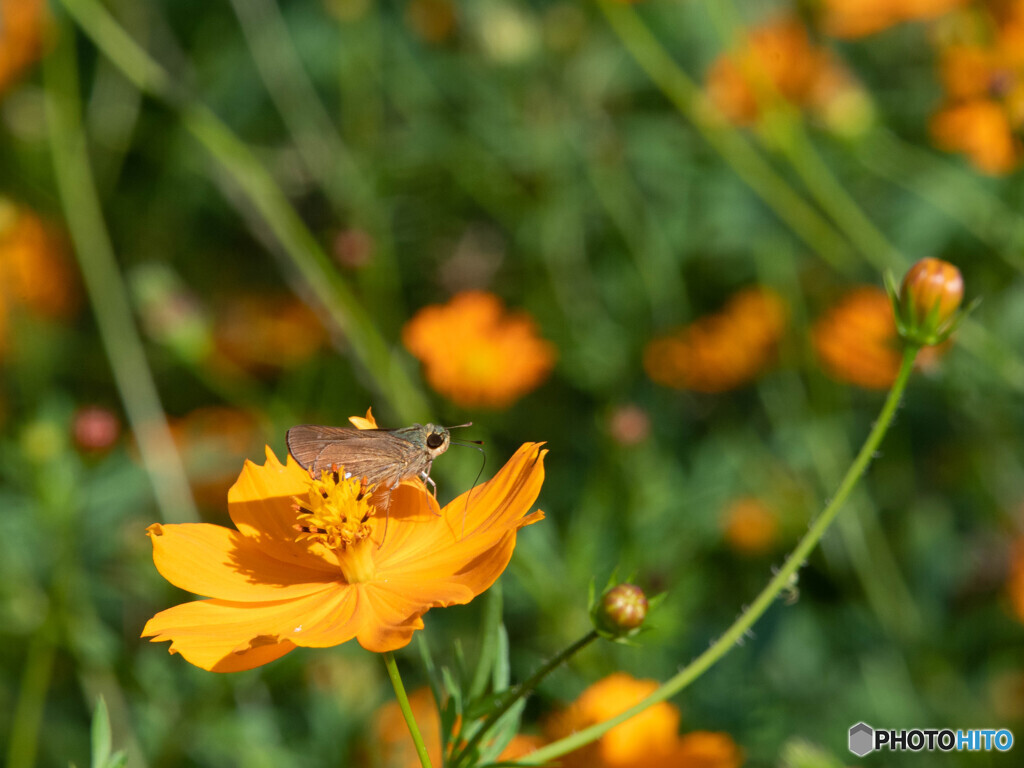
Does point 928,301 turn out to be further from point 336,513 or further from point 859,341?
point 859,341

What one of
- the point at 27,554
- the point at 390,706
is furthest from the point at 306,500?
the point at 27,554

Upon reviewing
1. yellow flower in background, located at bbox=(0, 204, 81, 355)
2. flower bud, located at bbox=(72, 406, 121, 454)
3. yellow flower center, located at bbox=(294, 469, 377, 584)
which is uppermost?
yellow flower in background, located at bbox=(0, 204, 81, 355)

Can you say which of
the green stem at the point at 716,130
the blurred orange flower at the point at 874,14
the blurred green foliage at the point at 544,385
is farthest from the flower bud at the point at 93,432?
the blurred orange flower at the point at 874,14

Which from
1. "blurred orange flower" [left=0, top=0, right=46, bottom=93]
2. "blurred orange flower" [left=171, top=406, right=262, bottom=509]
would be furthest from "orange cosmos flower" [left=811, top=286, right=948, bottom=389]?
"blurred orange flower" [left=0, top=0, right=46, bottom=93]

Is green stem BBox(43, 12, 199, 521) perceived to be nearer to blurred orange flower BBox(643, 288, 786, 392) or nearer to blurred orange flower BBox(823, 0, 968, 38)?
blurred orange flower BBox(643, 288, 786, 392)

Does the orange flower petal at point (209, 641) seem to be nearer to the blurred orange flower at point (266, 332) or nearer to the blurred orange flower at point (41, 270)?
the blurred orange flower at point (266, 332)

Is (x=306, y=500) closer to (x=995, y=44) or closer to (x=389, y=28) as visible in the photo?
(x=995, y=44)
